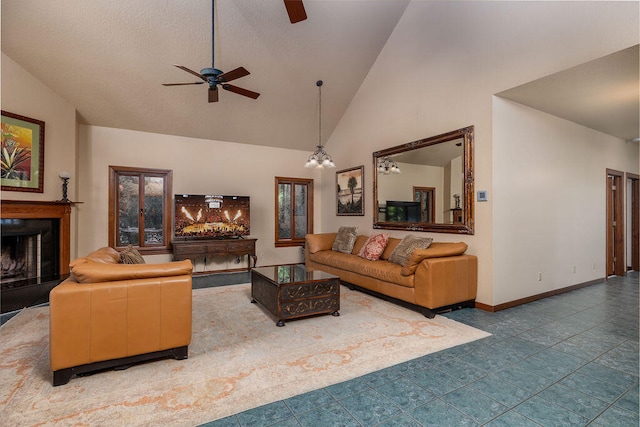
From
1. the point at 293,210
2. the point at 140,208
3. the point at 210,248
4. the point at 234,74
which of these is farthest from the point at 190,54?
the point at 293,210

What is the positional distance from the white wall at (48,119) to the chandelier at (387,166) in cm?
525

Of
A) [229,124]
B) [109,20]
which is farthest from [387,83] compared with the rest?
[109,20]

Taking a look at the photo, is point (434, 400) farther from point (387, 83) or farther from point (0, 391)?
point (387, 83)

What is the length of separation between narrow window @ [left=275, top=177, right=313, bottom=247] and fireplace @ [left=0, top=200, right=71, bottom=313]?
392 centimetres

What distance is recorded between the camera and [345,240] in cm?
600

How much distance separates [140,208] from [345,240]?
408 cm

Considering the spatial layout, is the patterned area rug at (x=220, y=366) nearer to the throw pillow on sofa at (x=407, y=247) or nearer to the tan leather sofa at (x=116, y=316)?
the tan leather sofa at (x=116, y=316)

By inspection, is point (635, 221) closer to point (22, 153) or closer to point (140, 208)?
point (140, 208)

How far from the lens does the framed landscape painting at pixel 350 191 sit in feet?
21.0

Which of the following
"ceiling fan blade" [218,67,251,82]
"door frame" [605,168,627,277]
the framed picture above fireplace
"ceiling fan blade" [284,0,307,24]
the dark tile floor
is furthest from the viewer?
"door frame" [605,168,627,277]

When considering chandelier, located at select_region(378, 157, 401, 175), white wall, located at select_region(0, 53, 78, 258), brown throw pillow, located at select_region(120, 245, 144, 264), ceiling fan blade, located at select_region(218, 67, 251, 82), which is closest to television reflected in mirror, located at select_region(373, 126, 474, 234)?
chandelier, located at select_region(378, 157, 401, 175)

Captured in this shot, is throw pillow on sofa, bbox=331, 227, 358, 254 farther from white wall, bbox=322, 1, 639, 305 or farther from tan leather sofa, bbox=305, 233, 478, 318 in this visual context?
tan leather sofa, bbox=305, 233, 478, 318

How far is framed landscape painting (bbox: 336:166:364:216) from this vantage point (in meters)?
6.41

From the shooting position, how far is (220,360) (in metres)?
2.56
